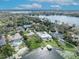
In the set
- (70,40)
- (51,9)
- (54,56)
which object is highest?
(54,56)

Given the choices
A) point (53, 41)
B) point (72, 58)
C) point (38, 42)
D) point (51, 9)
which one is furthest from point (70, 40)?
point (51, 9)

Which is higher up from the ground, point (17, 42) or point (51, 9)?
point (17, 42)

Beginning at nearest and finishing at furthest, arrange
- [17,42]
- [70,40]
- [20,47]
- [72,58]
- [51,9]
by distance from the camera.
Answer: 1. [72,58]
2. [20,47]
3. [17,42]
4. [70,40]
5. [51,9]

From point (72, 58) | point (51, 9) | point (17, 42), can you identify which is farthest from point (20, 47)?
point (51, 9)

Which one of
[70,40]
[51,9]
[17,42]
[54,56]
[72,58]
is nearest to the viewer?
[54,56]

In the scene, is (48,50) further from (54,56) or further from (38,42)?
(38,42)

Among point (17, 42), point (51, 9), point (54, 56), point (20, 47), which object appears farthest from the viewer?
point (51, 9)

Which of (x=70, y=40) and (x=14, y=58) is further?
(x=70, y=40)

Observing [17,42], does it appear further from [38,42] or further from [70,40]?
[70,40]

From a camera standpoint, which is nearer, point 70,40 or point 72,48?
point 72,48
